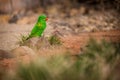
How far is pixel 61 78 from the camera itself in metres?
4.47

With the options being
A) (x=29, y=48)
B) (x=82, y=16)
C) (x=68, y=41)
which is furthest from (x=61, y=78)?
(x=82, y=16)

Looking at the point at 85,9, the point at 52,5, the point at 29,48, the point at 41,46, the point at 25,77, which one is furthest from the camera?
the point at 52,5

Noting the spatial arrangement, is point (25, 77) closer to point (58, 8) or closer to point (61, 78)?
point (61, 78)

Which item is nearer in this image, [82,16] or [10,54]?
[10,54]

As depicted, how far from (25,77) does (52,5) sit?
13.0 meters

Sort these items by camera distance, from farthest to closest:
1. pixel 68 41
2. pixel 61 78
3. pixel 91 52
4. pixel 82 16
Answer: pixel 82 16, pixel 68 41, pixel 91 52, pixel 61 78

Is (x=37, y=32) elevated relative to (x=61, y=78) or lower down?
lower down

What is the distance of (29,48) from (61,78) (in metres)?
2.94

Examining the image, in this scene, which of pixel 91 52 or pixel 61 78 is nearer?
pixel 61 78

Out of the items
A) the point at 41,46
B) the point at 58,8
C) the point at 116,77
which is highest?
the point at 116,77

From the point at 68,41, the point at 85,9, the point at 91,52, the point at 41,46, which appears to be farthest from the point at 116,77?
the point at 85,9

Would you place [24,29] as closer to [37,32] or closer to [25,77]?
[37,32]

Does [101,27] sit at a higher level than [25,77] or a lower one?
lower

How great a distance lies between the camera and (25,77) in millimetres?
4816
